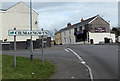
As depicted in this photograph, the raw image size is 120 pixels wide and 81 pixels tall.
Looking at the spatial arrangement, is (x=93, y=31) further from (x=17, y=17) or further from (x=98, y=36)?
(x=17, y=17)

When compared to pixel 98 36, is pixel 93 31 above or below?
above

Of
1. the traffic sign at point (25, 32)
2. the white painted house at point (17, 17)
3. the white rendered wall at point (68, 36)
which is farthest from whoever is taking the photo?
the white rendered wall at point (68, 36)

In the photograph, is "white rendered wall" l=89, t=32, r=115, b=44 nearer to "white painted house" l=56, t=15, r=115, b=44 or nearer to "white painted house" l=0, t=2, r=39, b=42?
"white painted house" l=56, t=15, r=115, b=44

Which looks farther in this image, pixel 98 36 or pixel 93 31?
pixel 93 31

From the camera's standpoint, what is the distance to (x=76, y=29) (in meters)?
89.0

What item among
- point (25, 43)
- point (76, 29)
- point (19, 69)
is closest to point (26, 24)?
point (25, 43)

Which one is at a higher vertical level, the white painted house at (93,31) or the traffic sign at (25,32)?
the white painted house at (93,31)

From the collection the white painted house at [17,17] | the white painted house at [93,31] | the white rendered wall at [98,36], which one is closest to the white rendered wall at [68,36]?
the white painted house at [93,31]

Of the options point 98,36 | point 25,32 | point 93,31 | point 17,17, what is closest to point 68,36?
point 93,31

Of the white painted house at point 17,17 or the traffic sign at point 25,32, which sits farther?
the white painted house at point 17,17

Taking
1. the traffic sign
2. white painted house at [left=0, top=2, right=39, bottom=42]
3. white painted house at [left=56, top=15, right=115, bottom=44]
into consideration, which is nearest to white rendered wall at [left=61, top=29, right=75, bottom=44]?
white painted house at [left=56, top=15, right=115, bottom=44]

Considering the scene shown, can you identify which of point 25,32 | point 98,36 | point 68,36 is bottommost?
point 25,32

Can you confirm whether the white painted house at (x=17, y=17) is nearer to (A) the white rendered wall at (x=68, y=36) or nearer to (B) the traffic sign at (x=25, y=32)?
(A) the white rendered wall at (x=68, y=36)

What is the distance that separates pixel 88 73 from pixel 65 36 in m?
87.7
